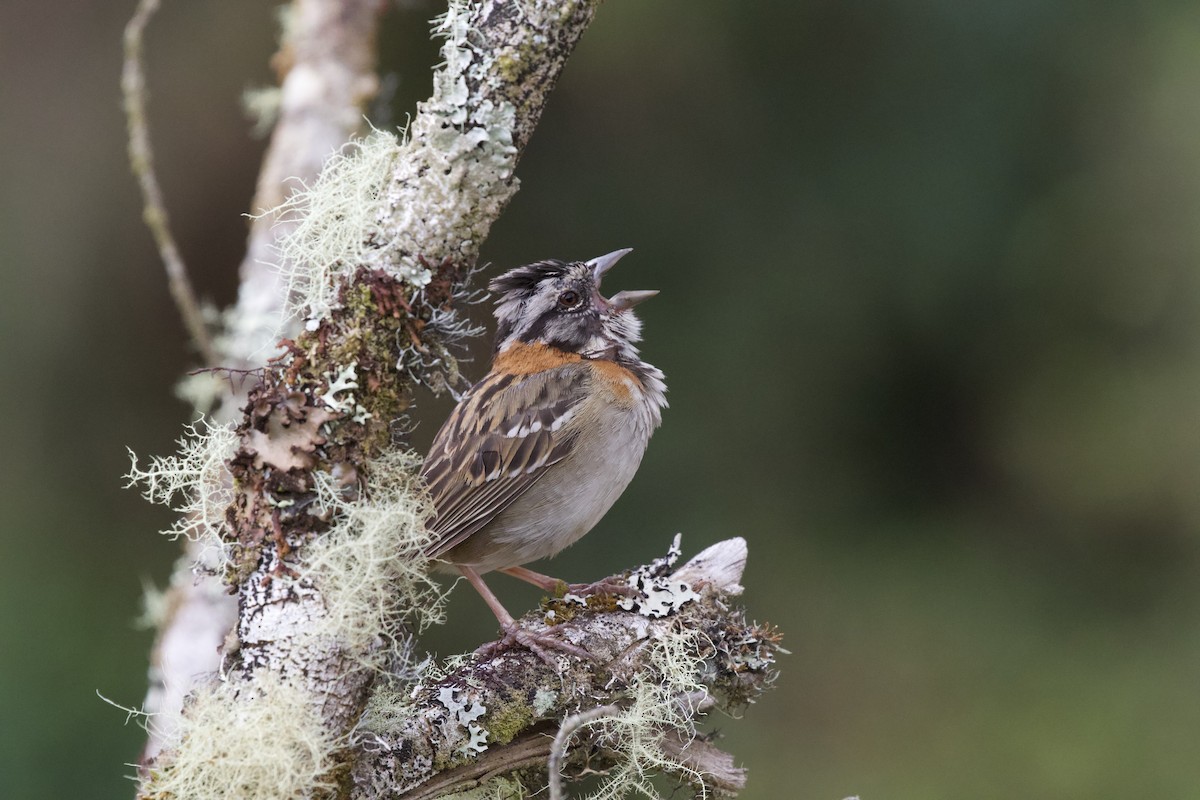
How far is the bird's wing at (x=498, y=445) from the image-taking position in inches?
123

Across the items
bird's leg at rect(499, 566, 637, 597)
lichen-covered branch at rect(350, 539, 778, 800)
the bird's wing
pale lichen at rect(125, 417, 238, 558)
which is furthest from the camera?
the bird's wing

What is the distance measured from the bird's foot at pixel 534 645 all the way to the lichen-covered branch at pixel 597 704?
0.02 m

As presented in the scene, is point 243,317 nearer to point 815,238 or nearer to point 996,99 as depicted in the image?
point 815,238

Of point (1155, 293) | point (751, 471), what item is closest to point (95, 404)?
point (751, 471)

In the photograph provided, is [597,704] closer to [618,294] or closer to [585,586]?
[585,586]

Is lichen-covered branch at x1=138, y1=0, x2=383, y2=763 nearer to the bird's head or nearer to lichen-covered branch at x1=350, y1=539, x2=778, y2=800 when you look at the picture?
the bird's head

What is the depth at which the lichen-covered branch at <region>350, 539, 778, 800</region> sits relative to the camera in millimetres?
2355

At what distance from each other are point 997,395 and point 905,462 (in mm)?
506

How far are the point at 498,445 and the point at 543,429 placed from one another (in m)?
0.14

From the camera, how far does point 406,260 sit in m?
2.09

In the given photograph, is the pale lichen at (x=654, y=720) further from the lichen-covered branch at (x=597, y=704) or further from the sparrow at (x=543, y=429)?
the sparrow at (x=543, y=429)

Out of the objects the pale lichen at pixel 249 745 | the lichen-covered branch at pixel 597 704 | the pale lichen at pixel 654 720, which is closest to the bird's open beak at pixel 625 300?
the lichen-covered branch at pixel 597 704

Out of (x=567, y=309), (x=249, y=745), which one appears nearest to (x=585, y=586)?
(x=567, y=309)

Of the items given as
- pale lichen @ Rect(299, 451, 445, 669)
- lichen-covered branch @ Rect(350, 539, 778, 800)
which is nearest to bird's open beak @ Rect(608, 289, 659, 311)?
lichen-covered branch @ Rect(350, 539, 778, 800)
